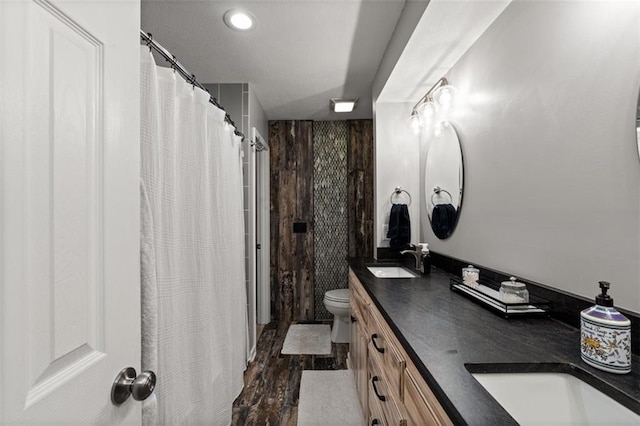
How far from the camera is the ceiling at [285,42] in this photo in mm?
1768

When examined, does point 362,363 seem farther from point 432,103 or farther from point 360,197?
point 360,197

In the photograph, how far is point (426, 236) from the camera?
2.52m

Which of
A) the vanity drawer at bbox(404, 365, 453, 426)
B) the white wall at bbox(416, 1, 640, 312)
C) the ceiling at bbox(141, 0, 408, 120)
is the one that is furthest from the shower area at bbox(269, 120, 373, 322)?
the vanity drawer at bbox(404, 365, 453, 426)

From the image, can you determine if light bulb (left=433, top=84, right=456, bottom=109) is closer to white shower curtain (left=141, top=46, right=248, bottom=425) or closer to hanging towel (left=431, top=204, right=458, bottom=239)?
hanging towel (left=431, top=204, right=458, bottom=239)

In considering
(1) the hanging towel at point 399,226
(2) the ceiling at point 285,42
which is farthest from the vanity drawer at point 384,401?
(2) the ceiling at point 285,42

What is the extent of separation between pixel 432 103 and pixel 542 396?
1.90 meters

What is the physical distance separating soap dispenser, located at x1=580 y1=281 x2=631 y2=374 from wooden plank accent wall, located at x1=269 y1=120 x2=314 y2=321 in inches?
121

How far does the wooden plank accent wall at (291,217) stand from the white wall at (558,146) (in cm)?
222

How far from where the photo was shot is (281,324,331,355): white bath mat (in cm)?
283

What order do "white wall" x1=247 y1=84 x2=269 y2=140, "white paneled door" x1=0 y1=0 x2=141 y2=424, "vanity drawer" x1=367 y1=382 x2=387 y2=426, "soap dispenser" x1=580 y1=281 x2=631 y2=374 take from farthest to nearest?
"white wall" x1=247 y1=84 x2=269 y2=140, "vanity drawer" x1=367 y1=382 x2=387 y2=426, "soap dispenser" x1=580 y1=281 x2=631 y2=374, "white paneled door" x1=0 y1=0 x2=141 y2=424

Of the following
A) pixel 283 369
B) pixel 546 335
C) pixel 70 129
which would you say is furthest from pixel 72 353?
pixel 283 369

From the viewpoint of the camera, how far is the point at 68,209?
0.52 metres

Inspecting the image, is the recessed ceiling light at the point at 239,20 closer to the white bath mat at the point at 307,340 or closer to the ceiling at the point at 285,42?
the ceiling at the point at 285,42

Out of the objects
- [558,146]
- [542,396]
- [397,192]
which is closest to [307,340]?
[397,192]
